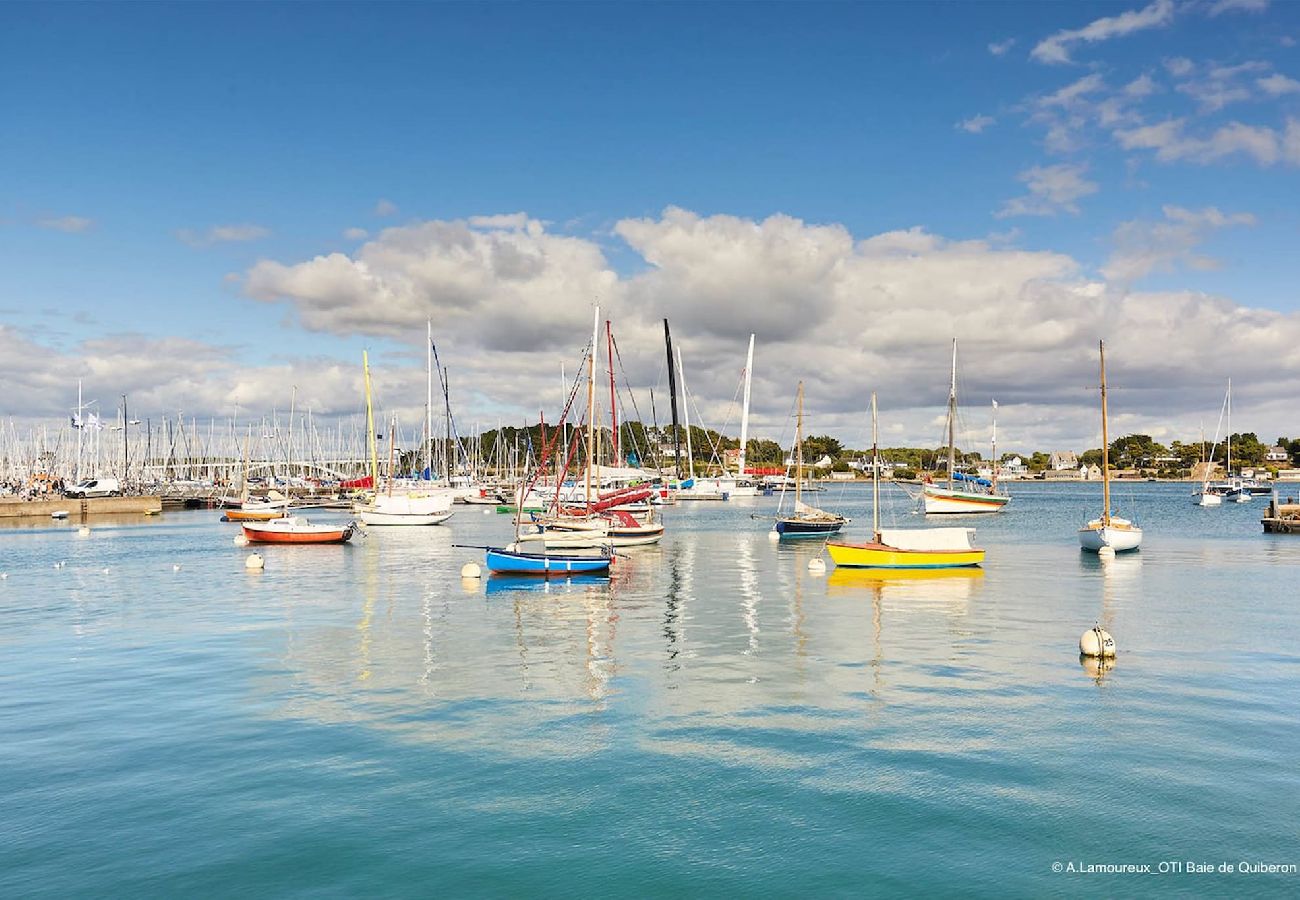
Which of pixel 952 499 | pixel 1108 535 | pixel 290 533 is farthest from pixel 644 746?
pixel 952 499

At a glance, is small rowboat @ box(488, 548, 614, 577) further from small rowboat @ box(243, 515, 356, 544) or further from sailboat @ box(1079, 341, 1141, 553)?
sailboat @ box(1079, 341, 1141, 553)

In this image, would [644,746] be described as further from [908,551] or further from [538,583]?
[908,551]

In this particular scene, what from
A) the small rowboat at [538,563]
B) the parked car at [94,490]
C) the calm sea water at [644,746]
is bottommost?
the calm sea water at [644,746]

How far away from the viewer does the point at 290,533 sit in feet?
258

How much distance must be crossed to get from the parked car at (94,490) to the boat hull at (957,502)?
131 m

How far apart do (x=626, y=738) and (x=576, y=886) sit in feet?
24.2

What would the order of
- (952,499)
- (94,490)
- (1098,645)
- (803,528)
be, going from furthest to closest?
1. (94,490)
2. (952,499)
3. (803,528)
4. (1098,645)

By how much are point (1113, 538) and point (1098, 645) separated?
41415 millimetres

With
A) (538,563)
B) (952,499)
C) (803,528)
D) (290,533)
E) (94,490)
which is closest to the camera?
(538,563)

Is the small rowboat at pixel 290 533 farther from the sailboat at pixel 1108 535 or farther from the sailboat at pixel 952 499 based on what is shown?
the sailboat at pixel 952 499

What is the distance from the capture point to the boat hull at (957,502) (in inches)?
4798

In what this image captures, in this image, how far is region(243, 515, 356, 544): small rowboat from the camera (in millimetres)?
78188

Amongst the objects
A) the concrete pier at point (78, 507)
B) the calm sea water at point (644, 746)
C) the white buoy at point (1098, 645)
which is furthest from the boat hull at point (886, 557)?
the concrete pier at point (78, 507)

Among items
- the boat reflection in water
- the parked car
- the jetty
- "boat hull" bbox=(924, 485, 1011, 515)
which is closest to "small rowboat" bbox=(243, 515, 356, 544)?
the boat reflection in water
